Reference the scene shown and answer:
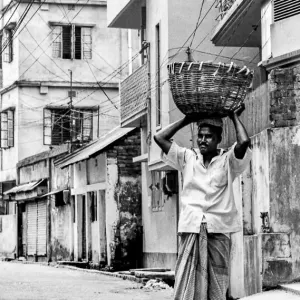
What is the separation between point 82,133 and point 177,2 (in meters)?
17.2

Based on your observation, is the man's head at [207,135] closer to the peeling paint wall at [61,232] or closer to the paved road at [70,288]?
the paved road at [70,288]

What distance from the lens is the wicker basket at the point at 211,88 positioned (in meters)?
7.40

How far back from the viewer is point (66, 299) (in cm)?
1496

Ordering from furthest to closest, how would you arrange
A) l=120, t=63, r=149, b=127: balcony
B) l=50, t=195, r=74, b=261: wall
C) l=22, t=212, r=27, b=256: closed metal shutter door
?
1. l=22, t=212, r=27, b=256: closed metal shutter door
2. l=50, t=195, r=74, b=261: wall
3. l=120, t=63, r=149, b=127: balcony

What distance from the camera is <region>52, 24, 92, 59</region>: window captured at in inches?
1508

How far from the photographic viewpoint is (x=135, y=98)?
24.3m

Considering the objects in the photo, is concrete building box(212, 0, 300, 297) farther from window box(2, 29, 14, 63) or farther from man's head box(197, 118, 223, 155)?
window box(2, 29, 14, 63)

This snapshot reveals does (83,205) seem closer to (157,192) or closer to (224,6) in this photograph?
(157,192)

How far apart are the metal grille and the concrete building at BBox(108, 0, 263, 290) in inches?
141

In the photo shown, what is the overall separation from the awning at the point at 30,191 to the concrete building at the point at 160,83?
27.1 feet

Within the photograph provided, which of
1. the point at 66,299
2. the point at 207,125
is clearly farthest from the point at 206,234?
the point at 66,299

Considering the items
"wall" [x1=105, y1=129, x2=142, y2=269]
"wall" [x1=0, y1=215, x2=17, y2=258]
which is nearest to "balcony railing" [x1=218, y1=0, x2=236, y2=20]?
"wall" [x1=105, y1=129, x2=142, y2=269]

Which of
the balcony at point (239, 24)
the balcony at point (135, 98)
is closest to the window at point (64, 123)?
the balcony at point (135, 98)

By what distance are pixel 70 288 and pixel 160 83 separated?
20.0ft
